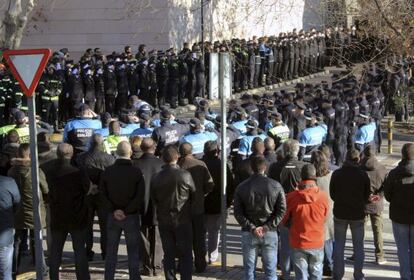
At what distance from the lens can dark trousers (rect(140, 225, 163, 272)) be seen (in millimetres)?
11352

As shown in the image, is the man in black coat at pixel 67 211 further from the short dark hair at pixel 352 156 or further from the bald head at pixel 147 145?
the short dark hair at pixel 352 156

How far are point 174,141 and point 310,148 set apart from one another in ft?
9.92

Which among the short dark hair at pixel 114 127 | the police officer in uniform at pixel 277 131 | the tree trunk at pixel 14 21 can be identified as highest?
the tree trunk at pixel 14 21

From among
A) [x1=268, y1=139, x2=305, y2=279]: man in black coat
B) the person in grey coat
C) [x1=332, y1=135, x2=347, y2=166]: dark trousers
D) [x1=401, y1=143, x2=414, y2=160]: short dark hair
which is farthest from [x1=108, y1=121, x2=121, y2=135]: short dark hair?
[x1=332, y1=135, x2=347, y2=166]: dark trousers

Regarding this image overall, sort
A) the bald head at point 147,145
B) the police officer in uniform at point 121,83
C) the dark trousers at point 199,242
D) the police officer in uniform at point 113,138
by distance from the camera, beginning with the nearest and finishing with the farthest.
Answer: the bald head at point 147,145 → the dark trousers at point 199,242 → the police officer in uniform at point 113,138 → the police officer in uniform at point 121,83

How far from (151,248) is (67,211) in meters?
1.73

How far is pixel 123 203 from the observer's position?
10281 mm

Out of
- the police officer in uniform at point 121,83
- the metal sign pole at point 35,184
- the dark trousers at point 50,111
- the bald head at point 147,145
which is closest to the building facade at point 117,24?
the police officer in uniform at point 121,83

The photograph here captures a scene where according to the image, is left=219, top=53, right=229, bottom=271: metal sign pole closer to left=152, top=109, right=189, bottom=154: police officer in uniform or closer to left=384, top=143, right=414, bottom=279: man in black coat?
left=384, top=143, right=414, bottom=279: man in black coat

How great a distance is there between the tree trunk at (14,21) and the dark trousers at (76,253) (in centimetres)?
1421

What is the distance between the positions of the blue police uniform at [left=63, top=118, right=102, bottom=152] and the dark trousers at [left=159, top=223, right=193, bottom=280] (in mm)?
4190

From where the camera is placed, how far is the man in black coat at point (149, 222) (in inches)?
438

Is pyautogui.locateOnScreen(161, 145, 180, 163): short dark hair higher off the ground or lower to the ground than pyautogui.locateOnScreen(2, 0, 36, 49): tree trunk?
lower

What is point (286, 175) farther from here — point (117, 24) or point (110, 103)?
point (117, 24)
